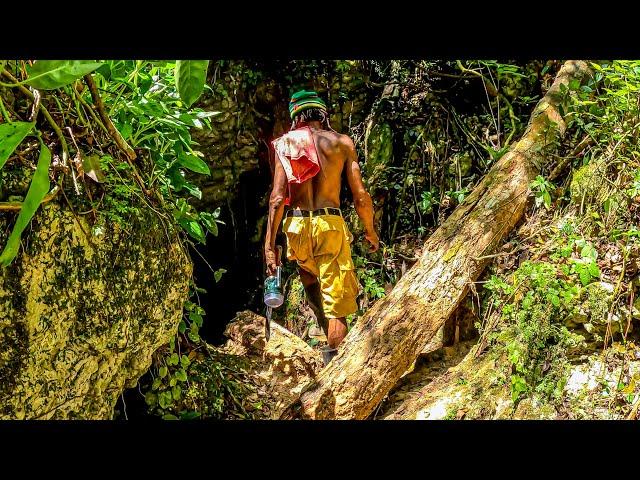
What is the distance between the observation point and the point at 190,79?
→ 3.97ft

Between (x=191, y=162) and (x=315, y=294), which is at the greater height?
(x=191, y=162)

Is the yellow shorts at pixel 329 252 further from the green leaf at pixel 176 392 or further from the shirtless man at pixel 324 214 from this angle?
the green leaf at pixel 176 392

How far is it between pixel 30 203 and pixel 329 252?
1.47 metres

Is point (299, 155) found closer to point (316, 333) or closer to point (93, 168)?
point (93, 168)

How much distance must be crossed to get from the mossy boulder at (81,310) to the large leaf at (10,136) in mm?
286

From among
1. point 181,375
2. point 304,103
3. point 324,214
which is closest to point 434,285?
point 324,214

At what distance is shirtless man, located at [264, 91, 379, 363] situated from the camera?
2.64 metres

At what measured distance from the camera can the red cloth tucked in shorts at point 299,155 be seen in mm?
2588

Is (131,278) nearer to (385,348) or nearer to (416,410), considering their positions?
(385,348)

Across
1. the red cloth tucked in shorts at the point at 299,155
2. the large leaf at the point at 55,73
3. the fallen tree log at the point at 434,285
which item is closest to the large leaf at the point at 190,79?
Result: the large leaf at the point at 55,73
